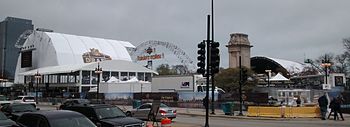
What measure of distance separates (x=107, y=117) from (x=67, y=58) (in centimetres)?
9932

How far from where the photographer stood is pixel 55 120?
11.2 metres

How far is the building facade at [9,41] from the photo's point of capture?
17259 centimetres

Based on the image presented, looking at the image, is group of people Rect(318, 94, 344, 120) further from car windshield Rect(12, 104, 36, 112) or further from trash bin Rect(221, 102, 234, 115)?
car windshield Rect(12, 104, 36, 112)

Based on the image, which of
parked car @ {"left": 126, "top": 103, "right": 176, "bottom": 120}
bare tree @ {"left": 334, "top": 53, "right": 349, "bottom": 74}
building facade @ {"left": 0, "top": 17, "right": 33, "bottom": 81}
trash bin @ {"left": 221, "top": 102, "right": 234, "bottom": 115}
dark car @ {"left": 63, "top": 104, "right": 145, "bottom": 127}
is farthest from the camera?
building facade @ {"left": 0, "top": 17, "right": 33, "bottom": 81}

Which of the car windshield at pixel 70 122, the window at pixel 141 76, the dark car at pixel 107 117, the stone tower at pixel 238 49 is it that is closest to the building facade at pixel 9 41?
the window at pixel 141 76

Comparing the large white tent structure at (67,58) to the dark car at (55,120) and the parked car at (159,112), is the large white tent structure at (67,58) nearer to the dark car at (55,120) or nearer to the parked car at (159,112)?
the parked car at (159,112)

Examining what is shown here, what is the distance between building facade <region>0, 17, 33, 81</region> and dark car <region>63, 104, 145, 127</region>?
547 feet

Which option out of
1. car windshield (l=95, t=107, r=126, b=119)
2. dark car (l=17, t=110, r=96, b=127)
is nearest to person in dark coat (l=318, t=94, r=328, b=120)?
car windshield (l=95, t=107, r=126, b=119)

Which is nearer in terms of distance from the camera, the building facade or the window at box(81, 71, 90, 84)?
the window at box(81, 71, 90, 84)

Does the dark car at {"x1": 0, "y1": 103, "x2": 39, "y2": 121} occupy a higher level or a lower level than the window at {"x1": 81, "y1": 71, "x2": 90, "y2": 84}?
lower

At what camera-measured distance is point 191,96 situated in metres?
47.2

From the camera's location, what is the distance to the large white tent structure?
93062mm

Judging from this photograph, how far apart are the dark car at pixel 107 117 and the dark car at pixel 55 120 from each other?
7.22 feet

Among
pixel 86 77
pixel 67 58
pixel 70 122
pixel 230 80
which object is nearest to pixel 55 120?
pixel 70 122
